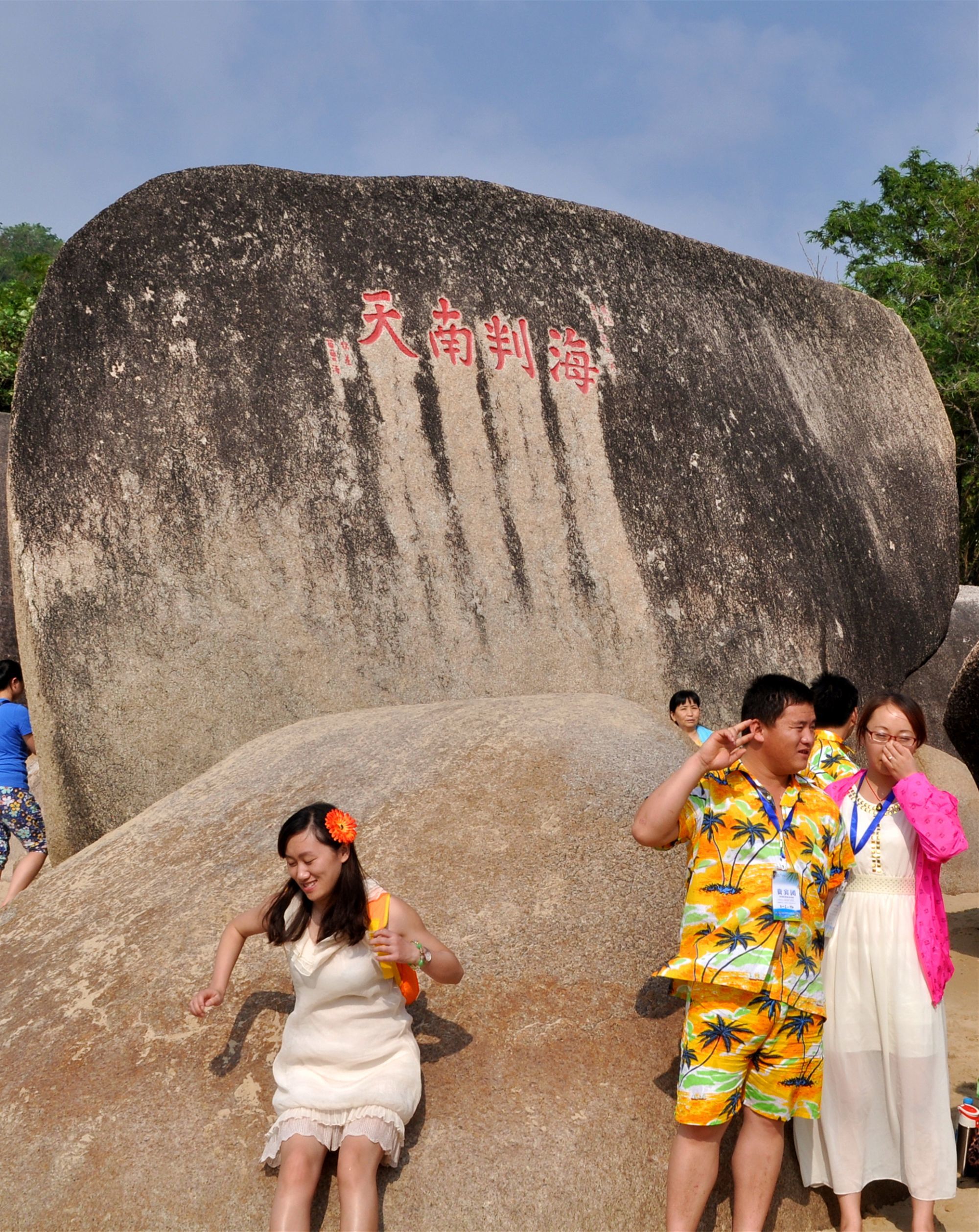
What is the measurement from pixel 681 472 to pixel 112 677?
3.70 metres

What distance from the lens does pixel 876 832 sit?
2.93 m

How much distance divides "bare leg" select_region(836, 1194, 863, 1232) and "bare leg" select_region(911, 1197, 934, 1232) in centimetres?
14

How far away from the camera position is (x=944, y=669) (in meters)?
10.5

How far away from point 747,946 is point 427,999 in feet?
3.54

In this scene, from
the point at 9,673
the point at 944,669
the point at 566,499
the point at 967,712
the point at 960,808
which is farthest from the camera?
the point at 944,669

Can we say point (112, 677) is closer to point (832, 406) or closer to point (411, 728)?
point (411, 728)

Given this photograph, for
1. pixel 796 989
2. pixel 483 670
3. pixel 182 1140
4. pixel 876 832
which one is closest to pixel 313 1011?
pixel 182 1140

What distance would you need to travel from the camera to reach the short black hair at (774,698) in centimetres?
265

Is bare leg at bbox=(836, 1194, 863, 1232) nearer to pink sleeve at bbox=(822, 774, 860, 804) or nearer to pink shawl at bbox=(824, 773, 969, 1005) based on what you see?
pink shawl at bbox=(824, 773, 969, 1005)

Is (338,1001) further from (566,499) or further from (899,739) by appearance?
(566,499)

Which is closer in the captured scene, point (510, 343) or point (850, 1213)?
point (850, 1213)

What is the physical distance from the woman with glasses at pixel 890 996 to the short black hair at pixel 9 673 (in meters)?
4.58

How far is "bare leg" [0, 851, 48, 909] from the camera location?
5.39 m

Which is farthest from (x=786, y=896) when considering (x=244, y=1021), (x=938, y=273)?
(x=938, y=273)
